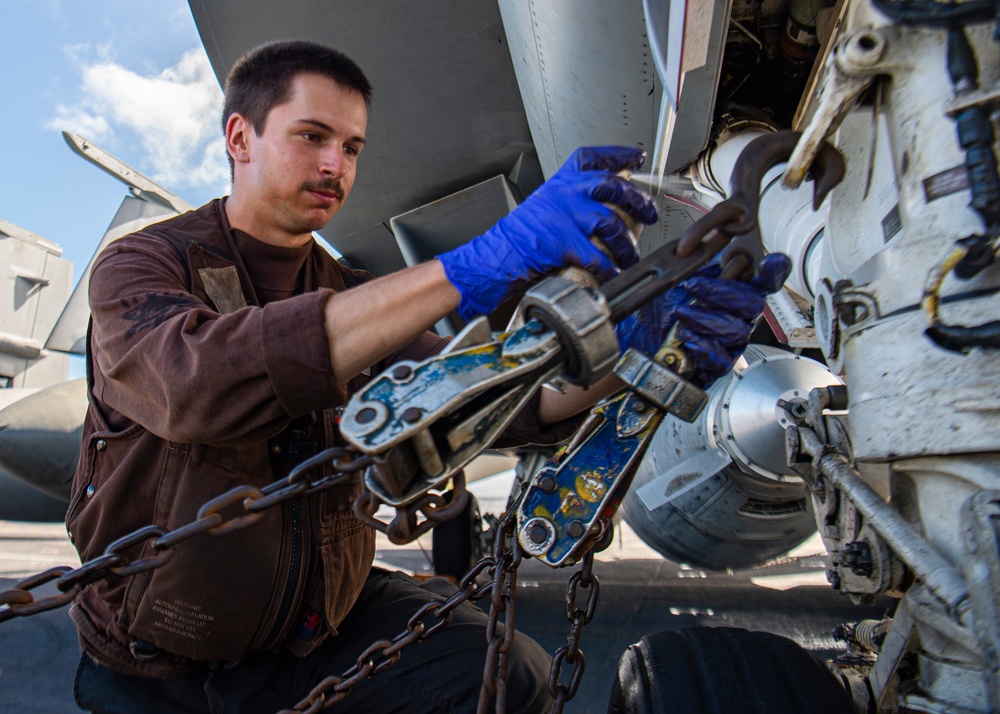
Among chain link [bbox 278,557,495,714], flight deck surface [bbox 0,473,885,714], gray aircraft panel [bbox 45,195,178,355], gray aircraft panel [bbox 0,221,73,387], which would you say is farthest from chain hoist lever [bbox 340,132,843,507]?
gray aircraft panel [bbox 0,221,73,387]

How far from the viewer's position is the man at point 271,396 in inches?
43.5

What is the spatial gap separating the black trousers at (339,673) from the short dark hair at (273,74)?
1.31 m

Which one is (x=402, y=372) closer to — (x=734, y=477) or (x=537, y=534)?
(x=537, y=534)

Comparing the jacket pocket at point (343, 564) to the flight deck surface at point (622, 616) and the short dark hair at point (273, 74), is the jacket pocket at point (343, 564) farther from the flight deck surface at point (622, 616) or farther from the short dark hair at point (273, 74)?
the flight deck surface at point (622, 616)

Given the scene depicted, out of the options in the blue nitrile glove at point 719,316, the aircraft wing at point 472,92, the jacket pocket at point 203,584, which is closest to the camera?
the blue nitrile glove at point 719,316

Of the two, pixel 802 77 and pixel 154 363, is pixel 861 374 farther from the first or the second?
pixel 802 77

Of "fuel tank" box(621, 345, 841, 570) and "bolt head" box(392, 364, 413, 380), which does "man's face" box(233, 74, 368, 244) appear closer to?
"bolt head" box(392, 364, 413, 380)

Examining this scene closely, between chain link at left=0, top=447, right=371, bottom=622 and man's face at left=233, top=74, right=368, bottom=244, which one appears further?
man's face at left=233, top=74, right=368, bottom=244

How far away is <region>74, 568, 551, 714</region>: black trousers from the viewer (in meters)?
1.51

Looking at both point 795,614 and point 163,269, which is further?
point 795,614

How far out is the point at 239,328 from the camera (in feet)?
3.70

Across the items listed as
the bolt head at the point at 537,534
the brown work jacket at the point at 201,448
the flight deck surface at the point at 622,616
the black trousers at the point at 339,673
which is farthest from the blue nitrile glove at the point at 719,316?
the flight deck surface at the point at 622,616

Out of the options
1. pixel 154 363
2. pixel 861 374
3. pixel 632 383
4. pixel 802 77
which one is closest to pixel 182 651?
pixel 154 363

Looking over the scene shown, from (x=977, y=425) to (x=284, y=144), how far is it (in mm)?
1532
